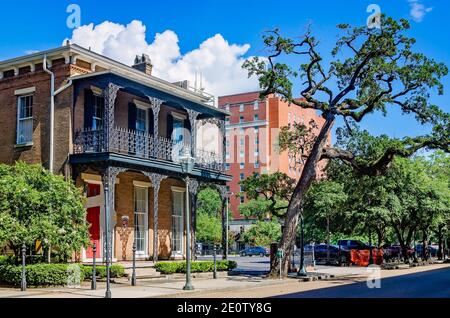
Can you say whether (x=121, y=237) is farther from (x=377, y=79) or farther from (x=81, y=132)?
(x=377, y=79)

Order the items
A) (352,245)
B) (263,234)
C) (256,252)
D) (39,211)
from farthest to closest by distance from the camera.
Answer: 1. (263,234)
2. (256,252)
3. (352,245)
4. (39,211)

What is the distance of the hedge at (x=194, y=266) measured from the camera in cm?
2431

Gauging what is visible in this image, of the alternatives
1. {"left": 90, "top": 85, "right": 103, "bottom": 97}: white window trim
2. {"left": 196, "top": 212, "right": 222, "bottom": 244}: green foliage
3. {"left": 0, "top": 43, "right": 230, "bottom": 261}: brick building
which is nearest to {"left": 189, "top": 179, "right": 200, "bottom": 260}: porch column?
{"left": 0, "top": 43, "right": 230, "bottom": 261}: brick building

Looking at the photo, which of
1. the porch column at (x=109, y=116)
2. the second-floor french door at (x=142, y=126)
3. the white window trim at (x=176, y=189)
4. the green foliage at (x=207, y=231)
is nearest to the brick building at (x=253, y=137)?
the green foliage at (x=207, y=231)

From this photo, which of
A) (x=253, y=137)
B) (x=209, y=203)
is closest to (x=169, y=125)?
(x=209, y=203)

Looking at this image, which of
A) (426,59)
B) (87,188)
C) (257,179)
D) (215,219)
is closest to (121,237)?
(87,188)

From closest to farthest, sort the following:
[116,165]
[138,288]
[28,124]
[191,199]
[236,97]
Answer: [138,288]
[116,165]
[28,124]
[191,199]
[236,97]

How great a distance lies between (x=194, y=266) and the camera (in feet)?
84.2

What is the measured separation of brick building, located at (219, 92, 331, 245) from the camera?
100625mm

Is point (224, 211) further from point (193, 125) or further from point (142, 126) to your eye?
point (142, 126)

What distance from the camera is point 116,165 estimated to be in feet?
76.6

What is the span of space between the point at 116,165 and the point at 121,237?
4.17 metres

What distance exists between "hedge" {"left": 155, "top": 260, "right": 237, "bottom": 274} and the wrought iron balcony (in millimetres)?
4531

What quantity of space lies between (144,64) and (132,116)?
494 centimetres
